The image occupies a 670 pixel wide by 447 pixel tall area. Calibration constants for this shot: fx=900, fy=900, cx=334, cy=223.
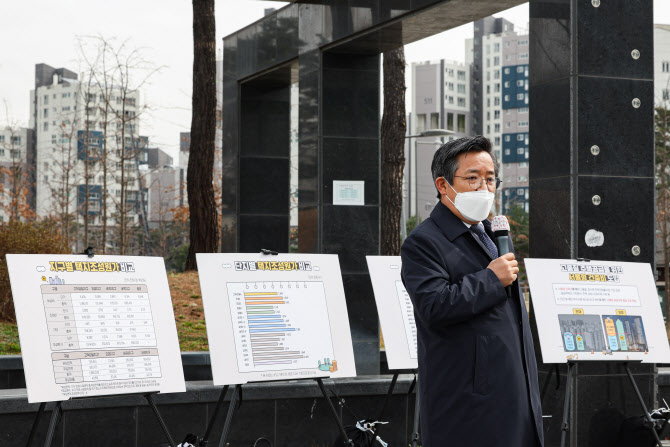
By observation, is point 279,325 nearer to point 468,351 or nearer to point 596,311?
point 596,311

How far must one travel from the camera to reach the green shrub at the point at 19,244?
11.2 metres

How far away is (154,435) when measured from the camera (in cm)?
660

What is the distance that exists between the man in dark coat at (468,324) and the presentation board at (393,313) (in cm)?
291

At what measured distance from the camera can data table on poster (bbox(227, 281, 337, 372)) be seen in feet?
18.5

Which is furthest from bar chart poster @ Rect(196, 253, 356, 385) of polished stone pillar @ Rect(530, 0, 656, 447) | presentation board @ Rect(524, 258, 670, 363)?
polished stone pillar @ Rect(530, 0, 656, 447)

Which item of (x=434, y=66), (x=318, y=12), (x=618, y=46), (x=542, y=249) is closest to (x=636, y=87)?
(x=618, y=46)

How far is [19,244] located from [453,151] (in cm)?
926

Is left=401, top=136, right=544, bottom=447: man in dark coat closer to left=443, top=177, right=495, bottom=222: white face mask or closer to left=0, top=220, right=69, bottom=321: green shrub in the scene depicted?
left=443, top=177, right=495, bottom=222: white face mask

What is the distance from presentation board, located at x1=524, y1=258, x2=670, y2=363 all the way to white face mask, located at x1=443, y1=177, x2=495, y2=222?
102 inches

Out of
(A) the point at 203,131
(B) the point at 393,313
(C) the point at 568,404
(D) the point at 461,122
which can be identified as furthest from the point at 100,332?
(D) the point at 461,122

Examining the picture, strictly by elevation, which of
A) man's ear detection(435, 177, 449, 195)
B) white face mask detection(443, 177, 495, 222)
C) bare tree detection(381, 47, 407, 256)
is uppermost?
bare tree detection(381, 47, 407, 256)

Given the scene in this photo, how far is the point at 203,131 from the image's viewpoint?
586 inches

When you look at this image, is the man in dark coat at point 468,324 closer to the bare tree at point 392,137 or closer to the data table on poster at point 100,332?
the data table on poster at point 100,332

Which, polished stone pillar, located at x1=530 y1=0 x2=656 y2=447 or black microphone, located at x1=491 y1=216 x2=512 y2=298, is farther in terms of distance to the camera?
polished stone pillar, located at x1=530 y1=0 x2=656 y2=447
